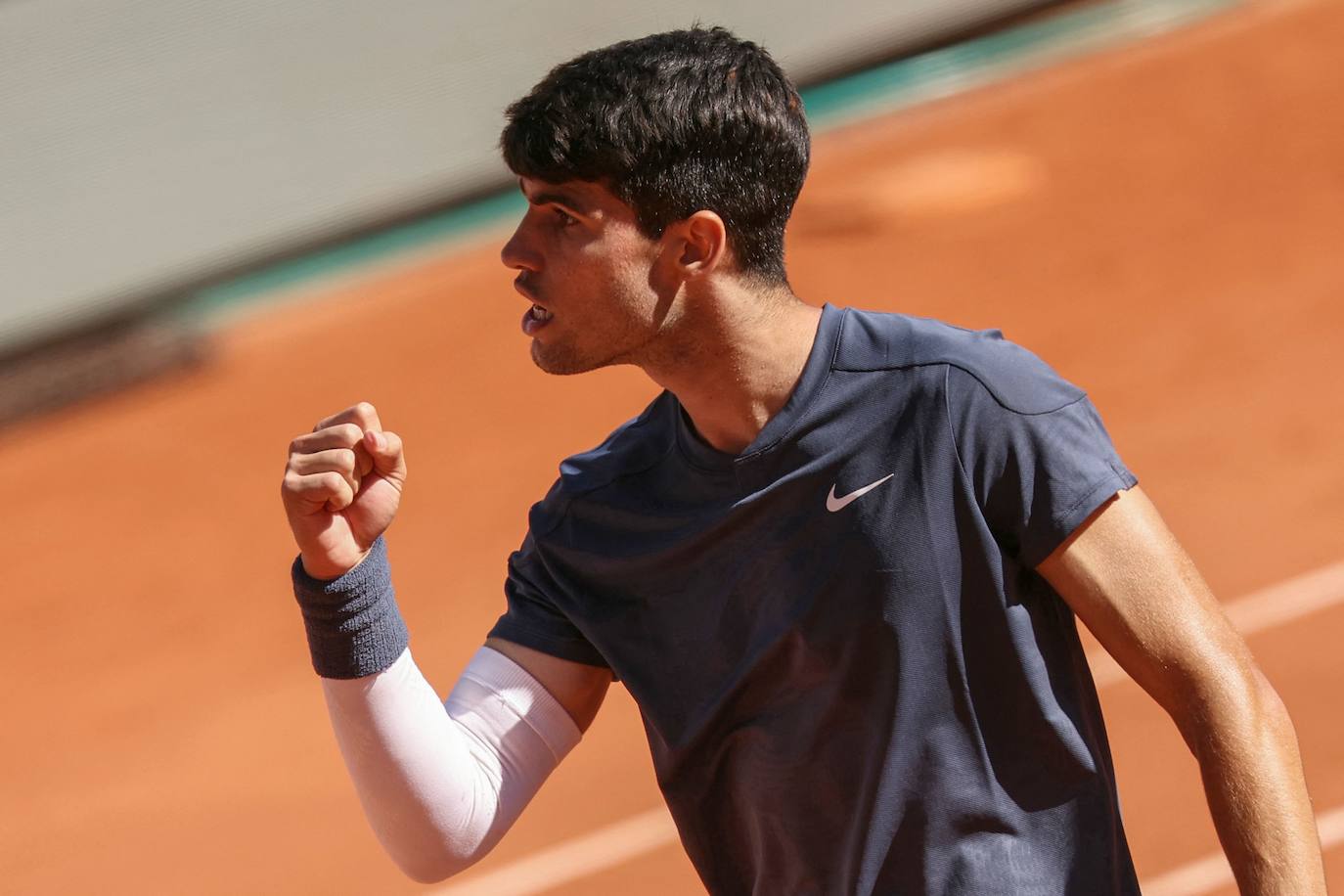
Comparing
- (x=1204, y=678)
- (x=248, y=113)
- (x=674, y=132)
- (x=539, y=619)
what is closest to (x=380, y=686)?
(x=539, y=619)

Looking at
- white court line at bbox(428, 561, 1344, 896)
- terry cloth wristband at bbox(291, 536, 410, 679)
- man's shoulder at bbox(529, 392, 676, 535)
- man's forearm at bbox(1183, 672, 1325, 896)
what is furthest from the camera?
white court line at bbox(428, 561, 1344, 896)

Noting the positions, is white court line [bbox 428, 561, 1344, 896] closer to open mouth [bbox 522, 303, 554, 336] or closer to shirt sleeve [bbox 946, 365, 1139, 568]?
shirt sleeve [bbox 946, 365, 1139, 568]

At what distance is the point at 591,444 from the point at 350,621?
735 cm

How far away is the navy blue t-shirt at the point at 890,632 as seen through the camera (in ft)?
8.11

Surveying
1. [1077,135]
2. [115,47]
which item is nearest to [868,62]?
[1077,135]

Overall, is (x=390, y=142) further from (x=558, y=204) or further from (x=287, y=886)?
(x=558, y=204)

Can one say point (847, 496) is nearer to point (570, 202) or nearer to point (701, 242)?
point (701, 242)

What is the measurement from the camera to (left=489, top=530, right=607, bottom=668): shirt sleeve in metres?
2.87

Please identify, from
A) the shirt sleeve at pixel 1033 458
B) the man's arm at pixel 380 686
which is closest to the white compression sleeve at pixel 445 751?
the man's arm at pixel 380 686

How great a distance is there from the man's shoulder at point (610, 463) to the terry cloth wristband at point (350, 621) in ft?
1.02

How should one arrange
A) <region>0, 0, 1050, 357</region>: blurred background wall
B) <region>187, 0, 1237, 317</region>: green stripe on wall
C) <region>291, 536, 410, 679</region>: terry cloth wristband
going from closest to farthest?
<region>291, 536, 410, 679</region>: terry cloth wristband → <region>0, 0, 1050, 357</region>: blurred background wall → <region>187, 0, 1237, 317</region>: green stripe on wall

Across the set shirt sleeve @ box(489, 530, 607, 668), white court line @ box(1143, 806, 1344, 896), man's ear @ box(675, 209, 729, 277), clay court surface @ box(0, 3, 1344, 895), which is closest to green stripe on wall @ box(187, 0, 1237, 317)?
clay court surface @ box(0, 3, 1344, 895)

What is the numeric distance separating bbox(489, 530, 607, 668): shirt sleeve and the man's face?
378 mm

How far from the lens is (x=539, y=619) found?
290 centimetres
